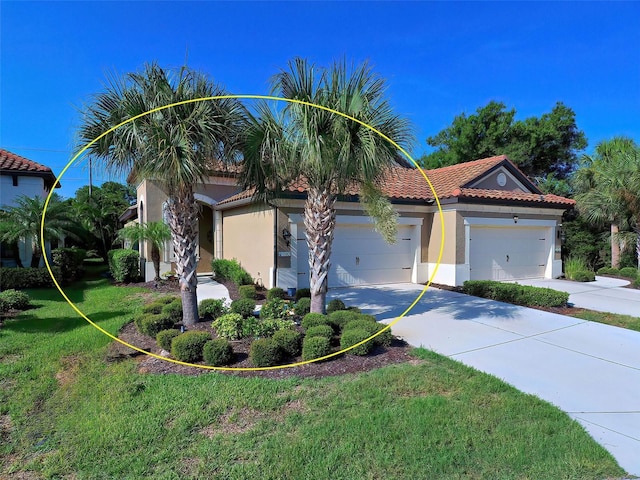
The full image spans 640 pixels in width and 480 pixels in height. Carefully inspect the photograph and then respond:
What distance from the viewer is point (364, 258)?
41.8 feet

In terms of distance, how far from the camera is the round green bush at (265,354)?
5.26 m

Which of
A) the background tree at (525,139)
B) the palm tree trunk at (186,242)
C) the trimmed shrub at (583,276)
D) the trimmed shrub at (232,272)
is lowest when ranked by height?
the trimmed shrub at (583,276)

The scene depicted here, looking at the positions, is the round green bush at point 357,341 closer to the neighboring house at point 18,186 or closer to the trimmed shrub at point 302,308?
the trimmed shrub at point 302,308

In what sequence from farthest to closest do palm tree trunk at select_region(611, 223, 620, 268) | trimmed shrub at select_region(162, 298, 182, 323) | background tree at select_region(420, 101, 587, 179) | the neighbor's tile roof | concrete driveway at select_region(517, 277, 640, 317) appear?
background tree at select_region(420, 101, 587, 179) → palm tree trunk at select_region(611, 223, 620, 268) → the neighbor's tile roof → concrete driveway at select_region(517, 277, 640, 317) → trimmed shrub at select_region(162, 298, 182, 323)

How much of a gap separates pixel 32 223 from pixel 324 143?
11659 millimetres

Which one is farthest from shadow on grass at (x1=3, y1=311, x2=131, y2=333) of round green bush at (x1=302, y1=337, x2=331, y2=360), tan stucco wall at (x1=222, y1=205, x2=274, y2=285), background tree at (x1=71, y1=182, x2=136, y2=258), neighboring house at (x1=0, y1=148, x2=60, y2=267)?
background tree at (x1=71, y1=182, x2=136, y2=258)

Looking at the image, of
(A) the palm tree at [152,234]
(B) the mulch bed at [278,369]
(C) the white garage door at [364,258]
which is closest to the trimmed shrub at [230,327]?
(B) the mulch bed at [278,369]

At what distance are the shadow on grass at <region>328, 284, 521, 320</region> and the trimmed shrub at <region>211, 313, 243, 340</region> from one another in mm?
3182

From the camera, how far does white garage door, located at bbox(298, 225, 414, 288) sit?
12219 millimetres

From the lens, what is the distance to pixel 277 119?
6.56 meters

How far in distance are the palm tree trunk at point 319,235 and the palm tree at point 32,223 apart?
1070cm

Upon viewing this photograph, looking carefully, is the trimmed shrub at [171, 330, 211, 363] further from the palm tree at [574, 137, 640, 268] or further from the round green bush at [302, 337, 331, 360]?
the palm tree at [574, 137, 640, 268]

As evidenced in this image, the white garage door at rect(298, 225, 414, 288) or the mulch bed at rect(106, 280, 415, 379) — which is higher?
the white garage door at rect(298, 225, 414, 288)

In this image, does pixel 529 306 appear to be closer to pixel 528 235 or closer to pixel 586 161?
pixel 528 235
